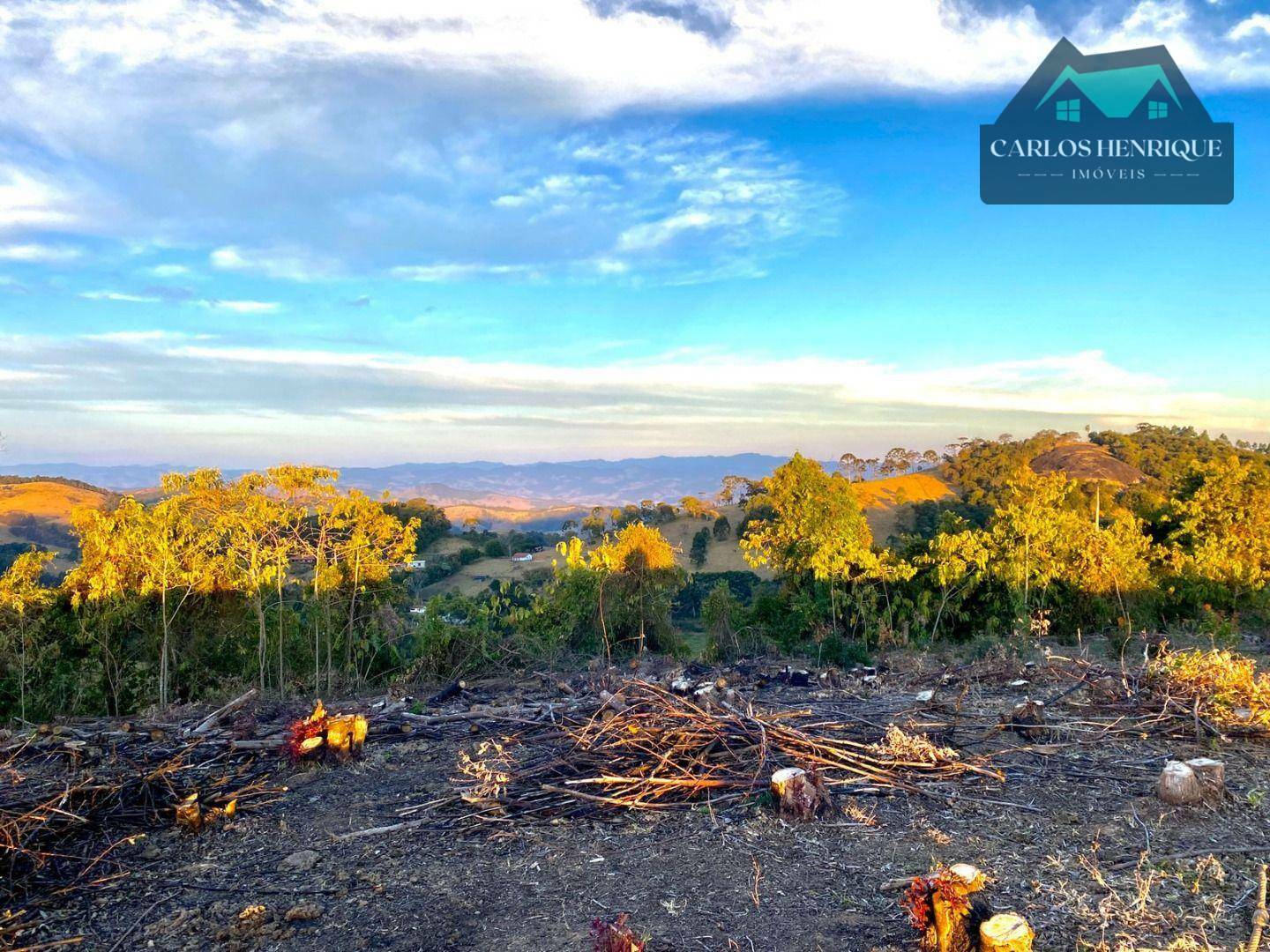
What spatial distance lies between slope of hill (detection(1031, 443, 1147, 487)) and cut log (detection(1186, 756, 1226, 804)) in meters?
47.1

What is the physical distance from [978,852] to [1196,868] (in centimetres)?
94

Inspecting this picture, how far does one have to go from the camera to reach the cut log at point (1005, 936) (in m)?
2.93

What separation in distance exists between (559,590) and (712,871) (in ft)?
32.4

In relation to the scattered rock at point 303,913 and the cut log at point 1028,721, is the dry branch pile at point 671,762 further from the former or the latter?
the scattered rock at point 303,913

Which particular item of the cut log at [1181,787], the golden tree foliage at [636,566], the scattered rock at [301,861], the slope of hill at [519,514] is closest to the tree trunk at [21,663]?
the golden tree foliage at [636,566]

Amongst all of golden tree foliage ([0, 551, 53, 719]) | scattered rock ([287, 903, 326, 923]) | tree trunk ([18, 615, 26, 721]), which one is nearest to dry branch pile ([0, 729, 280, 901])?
scattered rock ([287, 903, 326, 923])

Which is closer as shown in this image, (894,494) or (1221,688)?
(1221,688)

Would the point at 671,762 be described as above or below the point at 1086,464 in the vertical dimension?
below

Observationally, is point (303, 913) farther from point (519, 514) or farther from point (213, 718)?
point (519, 514)

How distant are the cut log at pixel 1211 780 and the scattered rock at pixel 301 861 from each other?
488 centimetres

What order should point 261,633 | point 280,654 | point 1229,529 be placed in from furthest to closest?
point 1229,529 < point 280,654 < point 261,633

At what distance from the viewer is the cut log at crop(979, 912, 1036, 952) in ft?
9.61

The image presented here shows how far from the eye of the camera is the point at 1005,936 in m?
2.94

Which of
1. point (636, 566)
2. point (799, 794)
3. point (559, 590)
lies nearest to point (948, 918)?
point (799, 794)
